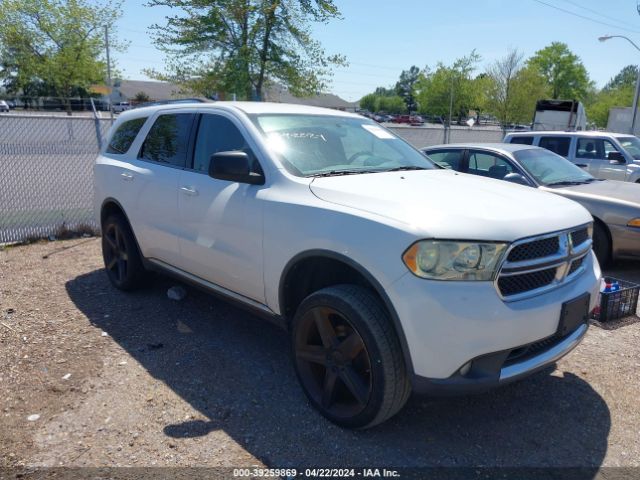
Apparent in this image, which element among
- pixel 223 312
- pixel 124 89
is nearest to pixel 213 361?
pixel 223 312

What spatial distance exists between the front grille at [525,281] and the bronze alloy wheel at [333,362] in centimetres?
79

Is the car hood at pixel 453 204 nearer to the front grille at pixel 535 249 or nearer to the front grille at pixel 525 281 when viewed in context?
the front grille at pixel 535 249

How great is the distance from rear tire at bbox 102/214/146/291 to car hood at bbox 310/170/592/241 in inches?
100.0

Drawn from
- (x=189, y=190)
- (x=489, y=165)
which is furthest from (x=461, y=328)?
(x=489, y=165)

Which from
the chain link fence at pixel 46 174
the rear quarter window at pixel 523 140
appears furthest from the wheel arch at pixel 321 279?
the rear quarter window at pixel 523 140

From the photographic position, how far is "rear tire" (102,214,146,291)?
5.12 metres

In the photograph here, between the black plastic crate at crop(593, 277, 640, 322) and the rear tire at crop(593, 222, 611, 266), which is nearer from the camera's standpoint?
the black plastic crate at crop(593, 277, 640, 322)

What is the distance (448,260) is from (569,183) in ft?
16.6

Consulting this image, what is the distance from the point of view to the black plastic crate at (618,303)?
15.4ft

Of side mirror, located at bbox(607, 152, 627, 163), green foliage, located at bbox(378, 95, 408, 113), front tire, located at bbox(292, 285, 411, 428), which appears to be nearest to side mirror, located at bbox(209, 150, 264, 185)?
front tire, located at bbox(292, 285, 411, 428)

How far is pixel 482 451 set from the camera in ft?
9.63

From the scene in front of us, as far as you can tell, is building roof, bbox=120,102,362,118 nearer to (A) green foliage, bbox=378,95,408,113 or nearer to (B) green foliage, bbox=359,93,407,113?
(B) green foliage, bbox=359,93,407,113

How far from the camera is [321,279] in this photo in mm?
3428

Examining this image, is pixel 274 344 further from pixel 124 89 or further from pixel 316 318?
pixel 124 89
